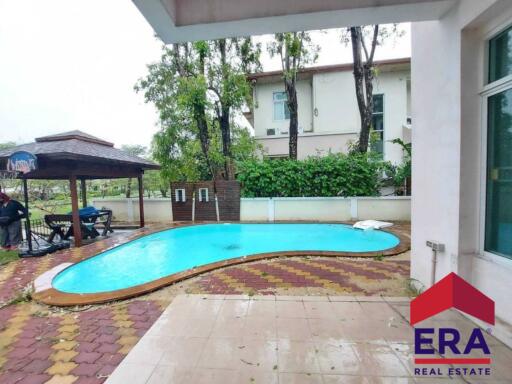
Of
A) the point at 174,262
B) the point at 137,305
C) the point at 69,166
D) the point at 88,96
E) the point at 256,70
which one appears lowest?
the point at 174,262

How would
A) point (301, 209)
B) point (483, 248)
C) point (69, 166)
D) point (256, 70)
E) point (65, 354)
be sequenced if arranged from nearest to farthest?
point (65, 354), point (483, 248), point (69, 166), point (301, 209), point (256, 70)

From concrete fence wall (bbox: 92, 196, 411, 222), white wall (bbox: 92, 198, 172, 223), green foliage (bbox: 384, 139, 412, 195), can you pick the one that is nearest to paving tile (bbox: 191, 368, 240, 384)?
concrete fence wall (bbox: 92, 196, 411, 222)

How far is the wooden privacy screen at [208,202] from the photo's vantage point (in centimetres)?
1048

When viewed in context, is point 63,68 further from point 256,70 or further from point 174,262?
point 174,262

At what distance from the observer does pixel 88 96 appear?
19.1 metres

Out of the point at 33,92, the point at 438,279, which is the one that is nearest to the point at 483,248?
the point at 438,279

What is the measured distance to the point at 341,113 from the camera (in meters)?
13.0

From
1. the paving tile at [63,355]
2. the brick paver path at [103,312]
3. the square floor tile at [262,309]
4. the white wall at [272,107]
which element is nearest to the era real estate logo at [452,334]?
the brick paver path at [103,312]

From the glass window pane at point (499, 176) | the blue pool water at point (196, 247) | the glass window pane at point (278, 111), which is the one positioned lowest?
the blue pool water at point (196, 247)

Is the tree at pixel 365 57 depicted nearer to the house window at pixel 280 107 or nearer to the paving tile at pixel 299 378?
the house window at pixel 280 107

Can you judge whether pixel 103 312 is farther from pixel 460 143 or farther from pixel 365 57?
pixel 365 57

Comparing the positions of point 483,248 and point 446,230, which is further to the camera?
point 446,230

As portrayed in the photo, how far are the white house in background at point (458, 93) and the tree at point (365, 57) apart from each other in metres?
7.77

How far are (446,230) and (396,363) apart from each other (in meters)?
1.68
